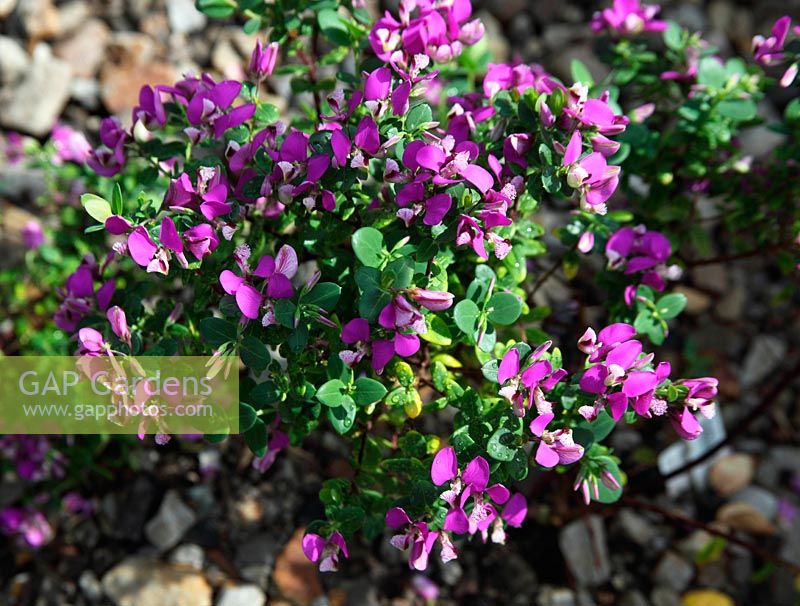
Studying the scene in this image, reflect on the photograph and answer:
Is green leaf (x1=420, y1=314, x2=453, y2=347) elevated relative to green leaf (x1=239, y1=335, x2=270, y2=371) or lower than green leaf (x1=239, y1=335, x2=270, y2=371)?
elevated

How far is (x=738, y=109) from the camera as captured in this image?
1.57 m

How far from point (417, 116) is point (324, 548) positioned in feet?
2.32

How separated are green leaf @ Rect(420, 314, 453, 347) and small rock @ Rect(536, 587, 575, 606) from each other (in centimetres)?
114

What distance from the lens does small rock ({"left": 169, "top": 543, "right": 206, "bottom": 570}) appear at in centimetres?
207

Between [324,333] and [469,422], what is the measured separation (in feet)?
0.89

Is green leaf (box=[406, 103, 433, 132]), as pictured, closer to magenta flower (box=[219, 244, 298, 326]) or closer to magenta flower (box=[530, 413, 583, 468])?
magenta flower (box=[219, 244, 298, 326])

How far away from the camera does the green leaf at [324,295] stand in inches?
46.6

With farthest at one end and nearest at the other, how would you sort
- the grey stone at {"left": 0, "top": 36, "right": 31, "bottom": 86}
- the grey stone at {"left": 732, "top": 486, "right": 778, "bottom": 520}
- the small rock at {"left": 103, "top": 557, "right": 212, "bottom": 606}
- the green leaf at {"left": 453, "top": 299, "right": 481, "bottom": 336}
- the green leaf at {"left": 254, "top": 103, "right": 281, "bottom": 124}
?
1. the grey stone at {"left": 0, "top": 36, "right": 31, "bottom": 86}
2. the grey stone at {"left": 732, "top": 486, "right": 778, "bottom": 520}
3. the small rock at {"left": 103, "top": 557, "right": 212, "bottom": 606}
4. the green leaf at {"left": 254, "top": 103, "right": 281, "bottom": 124}
5. the green leaf at {"left": 453, "top": 299, "right": 481, "bottom": 336}

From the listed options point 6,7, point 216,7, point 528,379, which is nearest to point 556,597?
point 528,379

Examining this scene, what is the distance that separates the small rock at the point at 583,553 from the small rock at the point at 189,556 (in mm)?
961

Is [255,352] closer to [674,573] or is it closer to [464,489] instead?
[464,489]


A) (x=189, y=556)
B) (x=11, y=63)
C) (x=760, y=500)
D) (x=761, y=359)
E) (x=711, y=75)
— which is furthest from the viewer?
(x=11, y=63)

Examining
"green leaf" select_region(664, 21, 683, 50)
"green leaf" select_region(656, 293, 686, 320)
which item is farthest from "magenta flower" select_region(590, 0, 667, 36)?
"green leaf" select_region(656, 293, 686, 320)

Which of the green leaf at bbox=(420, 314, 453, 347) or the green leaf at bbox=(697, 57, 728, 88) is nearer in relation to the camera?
the green leaf at bbox=(420, 314, 453, 347)
